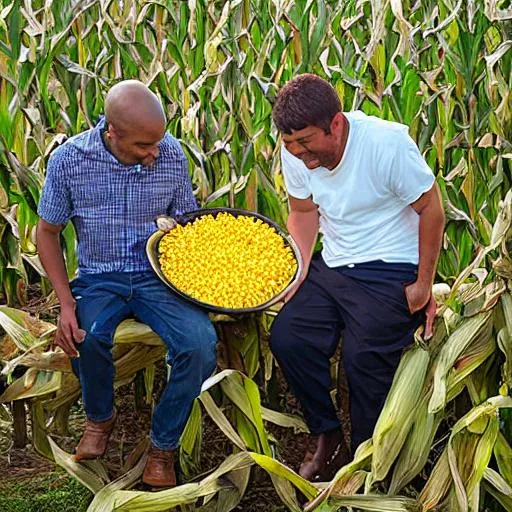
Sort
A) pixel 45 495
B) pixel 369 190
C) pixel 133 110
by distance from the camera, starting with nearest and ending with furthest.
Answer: pixel 133 110 < pixel 369 190 < pixel 45 495

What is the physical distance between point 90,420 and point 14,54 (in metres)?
1.29

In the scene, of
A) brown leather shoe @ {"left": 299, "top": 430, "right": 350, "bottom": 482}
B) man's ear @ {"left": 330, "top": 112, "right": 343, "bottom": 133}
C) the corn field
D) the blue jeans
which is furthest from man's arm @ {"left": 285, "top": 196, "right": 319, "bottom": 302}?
brown leather shoe @ {"left": 299, "top": 430, "right": 350, "bottom": 482}

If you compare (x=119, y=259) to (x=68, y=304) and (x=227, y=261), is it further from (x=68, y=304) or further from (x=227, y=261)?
(x=227, y=261)

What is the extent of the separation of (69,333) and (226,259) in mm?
466

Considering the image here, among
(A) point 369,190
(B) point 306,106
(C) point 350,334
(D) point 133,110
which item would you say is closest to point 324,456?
(C) point 350,334

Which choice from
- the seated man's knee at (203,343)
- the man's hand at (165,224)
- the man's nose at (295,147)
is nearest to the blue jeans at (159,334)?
the seated man's knee at (203,343)

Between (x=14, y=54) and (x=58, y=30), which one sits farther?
(x=58, y=30)

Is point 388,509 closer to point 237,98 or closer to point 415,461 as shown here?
point 415,461

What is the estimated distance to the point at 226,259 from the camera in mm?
2699

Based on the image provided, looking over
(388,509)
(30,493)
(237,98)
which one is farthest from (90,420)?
A: (237,98)

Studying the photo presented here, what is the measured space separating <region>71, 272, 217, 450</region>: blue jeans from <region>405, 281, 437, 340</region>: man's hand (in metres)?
0.53

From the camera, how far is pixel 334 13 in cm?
429

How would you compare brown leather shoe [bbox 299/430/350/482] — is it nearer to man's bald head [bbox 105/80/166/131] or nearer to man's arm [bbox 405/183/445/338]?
man's arm [bbox 405/183/445/338]

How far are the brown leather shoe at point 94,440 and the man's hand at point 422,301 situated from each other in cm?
87
